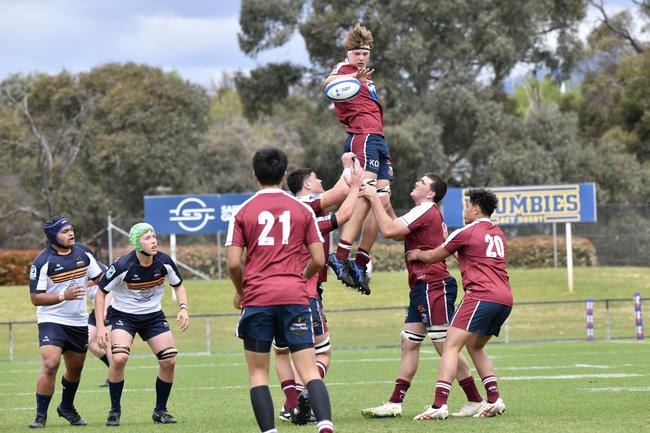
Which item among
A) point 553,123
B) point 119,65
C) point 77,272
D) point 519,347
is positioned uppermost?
point 119,65

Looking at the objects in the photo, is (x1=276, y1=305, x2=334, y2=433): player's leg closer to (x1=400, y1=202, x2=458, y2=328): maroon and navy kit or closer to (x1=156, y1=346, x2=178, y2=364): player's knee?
(x1=400, y1=202, x2=458, y2=328): maroon and navy kit

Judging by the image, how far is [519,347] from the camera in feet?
84.4

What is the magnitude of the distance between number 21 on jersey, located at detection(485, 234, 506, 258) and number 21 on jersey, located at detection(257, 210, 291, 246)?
126 inches

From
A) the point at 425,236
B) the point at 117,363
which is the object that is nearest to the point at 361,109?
the point at 425,236

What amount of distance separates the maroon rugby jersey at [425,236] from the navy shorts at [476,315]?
62cm

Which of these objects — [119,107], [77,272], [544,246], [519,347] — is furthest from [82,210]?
[77,272]

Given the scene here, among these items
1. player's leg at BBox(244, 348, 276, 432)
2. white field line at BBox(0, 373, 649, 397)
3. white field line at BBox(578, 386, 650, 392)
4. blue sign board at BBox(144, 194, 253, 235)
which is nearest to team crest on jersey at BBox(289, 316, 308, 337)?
player's leg at BBox(244, 348, 276, 432)

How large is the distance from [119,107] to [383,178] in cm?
3687

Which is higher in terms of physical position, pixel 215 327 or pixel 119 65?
pixel 119 65

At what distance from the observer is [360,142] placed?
36.7 feet

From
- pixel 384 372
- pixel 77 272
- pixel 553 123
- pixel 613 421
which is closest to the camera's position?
pixel 613 421

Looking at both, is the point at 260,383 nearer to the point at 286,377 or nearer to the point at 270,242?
the point at 270,242

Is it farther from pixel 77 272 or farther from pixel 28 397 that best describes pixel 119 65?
pixel 77 272

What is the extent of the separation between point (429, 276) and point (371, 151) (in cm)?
141
